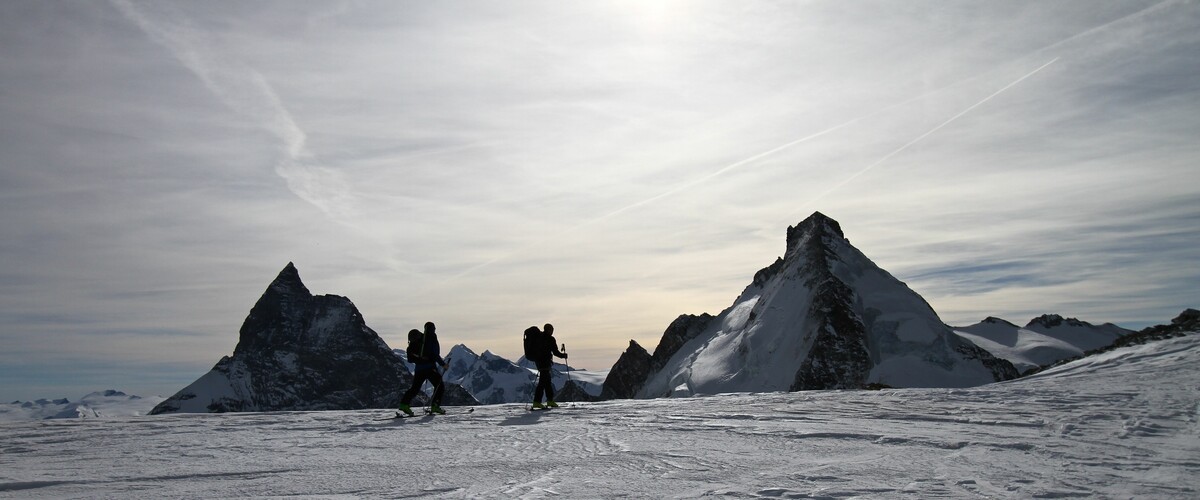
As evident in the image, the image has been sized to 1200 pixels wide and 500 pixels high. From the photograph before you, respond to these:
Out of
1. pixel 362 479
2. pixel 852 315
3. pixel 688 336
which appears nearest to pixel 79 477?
pixel 362 479

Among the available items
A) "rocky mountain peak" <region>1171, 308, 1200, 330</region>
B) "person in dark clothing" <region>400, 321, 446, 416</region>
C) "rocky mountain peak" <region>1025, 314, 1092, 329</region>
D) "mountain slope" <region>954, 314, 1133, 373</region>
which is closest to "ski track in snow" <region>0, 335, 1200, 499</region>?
"person in dark clothing" <region>400, 321, 446, 416</region>

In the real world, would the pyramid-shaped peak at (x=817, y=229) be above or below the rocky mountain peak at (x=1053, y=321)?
above

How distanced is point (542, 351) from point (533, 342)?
14.2 inches

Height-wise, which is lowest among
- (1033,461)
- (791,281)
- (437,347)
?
(1033,461)

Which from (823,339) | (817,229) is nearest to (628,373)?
(817,229)

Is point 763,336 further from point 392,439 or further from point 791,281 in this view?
point 392,439

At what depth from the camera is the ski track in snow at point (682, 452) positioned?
22.1 feet

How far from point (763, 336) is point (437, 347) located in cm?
7785

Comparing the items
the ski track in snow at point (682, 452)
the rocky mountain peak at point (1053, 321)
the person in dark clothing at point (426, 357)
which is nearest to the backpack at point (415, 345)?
the person in dark clothing at point (426, 357)

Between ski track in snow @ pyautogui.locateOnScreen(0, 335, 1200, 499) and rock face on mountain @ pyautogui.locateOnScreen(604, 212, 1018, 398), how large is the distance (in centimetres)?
5968

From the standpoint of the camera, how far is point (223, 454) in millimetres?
9914

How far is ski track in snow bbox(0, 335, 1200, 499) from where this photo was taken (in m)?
6.75

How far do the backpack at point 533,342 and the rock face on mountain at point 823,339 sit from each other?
5636 cm

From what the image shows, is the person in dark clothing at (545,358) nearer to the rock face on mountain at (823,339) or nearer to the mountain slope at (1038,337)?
the rock face on mountain at (823,339)
